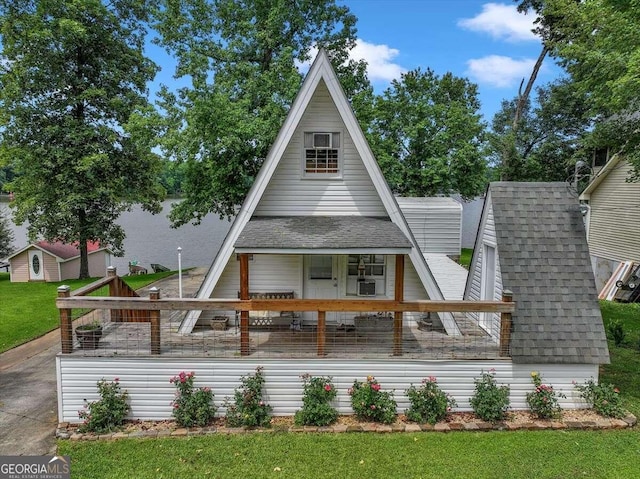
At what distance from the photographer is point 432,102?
25.0 meters

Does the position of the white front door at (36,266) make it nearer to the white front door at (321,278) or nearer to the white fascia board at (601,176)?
the white front door at (321,278)

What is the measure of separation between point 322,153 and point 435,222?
7399mm

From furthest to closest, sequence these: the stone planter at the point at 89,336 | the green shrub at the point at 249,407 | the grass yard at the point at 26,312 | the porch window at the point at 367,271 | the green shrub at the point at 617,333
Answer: the grass yard at the point at 26,312
the green shrub at the point at 617,333
the porch window at the point at 367,271
the stone planter at the point at 89,336
the green shrub at the point at 249,407

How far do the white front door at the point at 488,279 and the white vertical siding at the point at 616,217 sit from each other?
44.0 feet

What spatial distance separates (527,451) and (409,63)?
25505mm

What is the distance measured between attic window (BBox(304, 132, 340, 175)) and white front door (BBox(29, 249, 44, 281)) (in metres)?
20.0

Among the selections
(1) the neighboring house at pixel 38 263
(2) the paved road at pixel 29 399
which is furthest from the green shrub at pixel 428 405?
(1) the neighboring house at pixel 38 263

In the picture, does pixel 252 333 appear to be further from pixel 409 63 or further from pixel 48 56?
pixel 409 63

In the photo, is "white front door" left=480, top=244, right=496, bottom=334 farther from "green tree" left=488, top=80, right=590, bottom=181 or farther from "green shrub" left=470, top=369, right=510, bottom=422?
"green tree" left=488, top=80, right=590, bottom=181

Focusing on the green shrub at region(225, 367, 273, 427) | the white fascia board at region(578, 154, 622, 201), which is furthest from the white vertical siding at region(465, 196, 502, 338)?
the white fascia board at region(578, 154, 622, 201)

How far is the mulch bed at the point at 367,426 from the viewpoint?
232 inches

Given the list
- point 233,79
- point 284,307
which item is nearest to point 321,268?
point 284,307

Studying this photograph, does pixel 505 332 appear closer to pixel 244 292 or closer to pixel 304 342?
pixel 304 342

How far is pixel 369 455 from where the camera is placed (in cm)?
537
